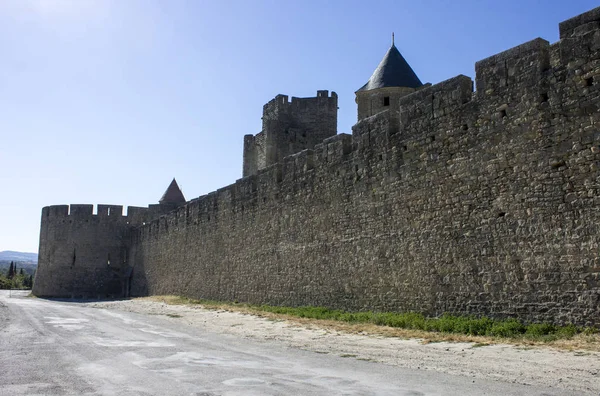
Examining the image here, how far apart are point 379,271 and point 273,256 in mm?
5686

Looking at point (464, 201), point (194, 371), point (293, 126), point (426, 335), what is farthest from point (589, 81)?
point (293, 126)

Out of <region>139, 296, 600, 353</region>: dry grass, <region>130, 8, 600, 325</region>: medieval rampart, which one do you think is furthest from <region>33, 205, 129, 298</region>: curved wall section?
<region>139, 296, 600, 353</region>: dry grass

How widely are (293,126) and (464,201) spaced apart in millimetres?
19638

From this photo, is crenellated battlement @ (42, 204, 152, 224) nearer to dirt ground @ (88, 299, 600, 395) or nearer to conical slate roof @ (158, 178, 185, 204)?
conical slate roof @ (158, 178, 185, 204)

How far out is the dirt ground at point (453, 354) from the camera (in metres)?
6.56

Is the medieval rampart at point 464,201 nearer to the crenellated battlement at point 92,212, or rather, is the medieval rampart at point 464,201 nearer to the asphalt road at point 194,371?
the asphalt road at point 194,371

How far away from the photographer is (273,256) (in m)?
18.5

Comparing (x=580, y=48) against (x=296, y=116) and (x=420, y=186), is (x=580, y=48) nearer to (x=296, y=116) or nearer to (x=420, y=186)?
(x=420, y=186)

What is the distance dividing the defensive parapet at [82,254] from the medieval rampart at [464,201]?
20.4 m

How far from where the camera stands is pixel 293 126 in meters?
30.2

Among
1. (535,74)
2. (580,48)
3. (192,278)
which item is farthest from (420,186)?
(192,278)

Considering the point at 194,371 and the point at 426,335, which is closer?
the point at 194,371

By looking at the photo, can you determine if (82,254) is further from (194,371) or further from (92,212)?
(194,371)

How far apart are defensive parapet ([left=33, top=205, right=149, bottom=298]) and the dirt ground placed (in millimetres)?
24588
